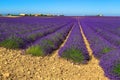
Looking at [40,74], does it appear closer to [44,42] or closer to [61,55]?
[61,55]

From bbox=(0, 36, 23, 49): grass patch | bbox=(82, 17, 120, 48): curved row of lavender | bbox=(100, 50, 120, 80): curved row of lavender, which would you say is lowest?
bbox=(82, 17, 120, 48): curved row of lavender

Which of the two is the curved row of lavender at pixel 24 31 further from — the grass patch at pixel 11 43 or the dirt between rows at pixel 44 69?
the dirt between rows at pixel 44 69

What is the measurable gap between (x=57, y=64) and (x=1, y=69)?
6.89ft

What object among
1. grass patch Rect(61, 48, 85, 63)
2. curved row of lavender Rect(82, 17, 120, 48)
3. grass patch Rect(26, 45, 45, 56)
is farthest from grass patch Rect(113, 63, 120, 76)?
curved row of lavender Rect(82, 17, 120, 48)

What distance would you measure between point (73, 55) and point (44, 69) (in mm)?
1888

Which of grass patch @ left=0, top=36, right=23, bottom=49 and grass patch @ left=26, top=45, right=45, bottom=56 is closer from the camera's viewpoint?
grass patch @ left=26, top=45, right=45, bottom=56

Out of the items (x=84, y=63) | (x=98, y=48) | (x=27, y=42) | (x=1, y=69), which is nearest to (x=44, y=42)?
(x=27, y=42)

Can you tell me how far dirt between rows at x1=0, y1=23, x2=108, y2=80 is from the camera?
732cm

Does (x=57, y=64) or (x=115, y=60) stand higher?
(x=115, y=60)

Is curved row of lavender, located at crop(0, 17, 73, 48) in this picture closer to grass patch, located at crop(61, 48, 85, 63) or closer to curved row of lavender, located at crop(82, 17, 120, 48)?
grass patch, located at crop(61, 48, 85, 63)

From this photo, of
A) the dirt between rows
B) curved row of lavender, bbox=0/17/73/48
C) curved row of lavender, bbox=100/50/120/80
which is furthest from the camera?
curved row of lavender, bbox=0/17/73/48

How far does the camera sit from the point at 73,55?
390 inches

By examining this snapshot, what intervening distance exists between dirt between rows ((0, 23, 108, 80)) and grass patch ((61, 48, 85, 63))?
21 cm

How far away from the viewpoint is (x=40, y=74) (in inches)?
299
